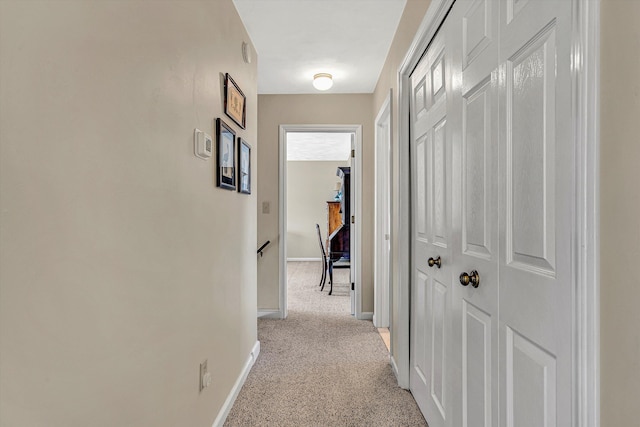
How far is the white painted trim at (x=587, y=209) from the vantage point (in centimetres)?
68

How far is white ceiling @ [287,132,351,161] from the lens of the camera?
6.16 metres

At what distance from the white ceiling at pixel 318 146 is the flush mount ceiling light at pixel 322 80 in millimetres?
2139

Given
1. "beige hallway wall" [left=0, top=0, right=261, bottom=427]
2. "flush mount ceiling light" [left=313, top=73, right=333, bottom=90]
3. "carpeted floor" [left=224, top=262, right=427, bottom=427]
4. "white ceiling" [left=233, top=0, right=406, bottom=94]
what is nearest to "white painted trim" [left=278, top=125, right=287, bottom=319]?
"carpeted floor" [left=224, top=262, right=427, bottom=427]

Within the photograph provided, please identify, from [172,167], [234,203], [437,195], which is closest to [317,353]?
[234,203]

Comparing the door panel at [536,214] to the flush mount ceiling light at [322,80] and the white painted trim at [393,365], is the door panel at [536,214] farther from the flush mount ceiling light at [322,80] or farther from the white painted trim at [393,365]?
the flush mount ceiling light at [322,80]

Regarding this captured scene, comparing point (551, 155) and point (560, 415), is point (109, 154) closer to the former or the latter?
point (551, 155)

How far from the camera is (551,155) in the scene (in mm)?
818

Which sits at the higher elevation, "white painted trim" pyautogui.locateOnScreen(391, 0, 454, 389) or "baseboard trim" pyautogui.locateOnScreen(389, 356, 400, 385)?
"white painted trim" pyautogui.locateOnScreen(391, 0, 454, 389)

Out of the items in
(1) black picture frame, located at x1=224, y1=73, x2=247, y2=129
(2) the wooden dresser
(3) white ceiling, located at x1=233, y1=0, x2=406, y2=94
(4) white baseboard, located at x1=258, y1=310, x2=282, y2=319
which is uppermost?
(3) white ceiling, located at x1=233, y1=0, x2=406, y2=94

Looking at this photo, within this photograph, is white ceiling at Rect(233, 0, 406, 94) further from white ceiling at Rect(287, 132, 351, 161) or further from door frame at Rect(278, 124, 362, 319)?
white ceiling at Rect(287, 132, 351, 161)

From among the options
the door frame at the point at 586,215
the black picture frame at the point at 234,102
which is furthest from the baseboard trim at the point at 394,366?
the black picture frame at the point at 234,102

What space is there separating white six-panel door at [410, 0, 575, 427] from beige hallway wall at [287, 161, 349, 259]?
6.84 meters

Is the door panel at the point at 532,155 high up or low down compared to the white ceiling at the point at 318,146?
down

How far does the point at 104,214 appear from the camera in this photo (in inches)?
34.8
